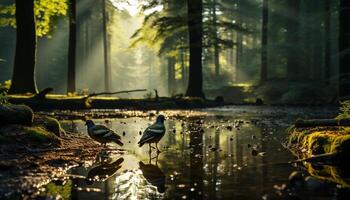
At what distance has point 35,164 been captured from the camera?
23.4 feet

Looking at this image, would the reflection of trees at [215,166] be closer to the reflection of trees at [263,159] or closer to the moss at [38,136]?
the reflection of trees at [263,159]

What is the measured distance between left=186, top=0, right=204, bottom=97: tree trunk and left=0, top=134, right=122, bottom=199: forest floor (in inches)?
788

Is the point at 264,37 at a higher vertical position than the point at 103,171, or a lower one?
higher

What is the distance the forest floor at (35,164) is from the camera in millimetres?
5714

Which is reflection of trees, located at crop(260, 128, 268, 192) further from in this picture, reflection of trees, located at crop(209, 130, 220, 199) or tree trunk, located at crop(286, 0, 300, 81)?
tree trunk, located at crop(286, 0, 300, 81)

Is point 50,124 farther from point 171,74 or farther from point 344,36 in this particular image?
point 171,74

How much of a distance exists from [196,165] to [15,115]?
4382mm

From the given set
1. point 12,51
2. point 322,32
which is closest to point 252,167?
point 322,32

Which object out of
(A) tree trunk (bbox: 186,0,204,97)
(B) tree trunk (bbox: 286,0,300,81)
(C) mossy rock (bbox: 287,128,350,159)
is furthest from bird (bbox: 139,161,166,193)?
(B) tree trunk (bbox: 286,0,300,81)

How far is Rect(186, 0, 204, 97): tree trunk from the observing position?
29.8 m

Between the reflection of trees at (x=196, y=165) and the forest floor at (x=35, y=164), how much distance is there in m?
1.73

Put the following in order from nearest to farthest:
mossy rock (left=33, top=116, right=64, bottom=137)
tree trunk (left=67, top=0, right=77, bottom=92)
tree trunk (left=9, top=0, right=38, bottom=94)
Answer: mossy rock (left=33, top=116, right=64, bottom=137), tree trunk (left=9, top=0, right=38, bottom=94), tree trunk (left=67, top=0, right=77, bottom=92)

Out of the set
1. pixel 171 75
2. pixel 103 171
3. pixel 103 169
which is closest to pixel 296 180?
pixel 103 171

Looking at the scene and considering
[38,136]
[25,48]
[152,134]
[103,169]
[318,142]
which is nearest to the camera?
[103,169]
